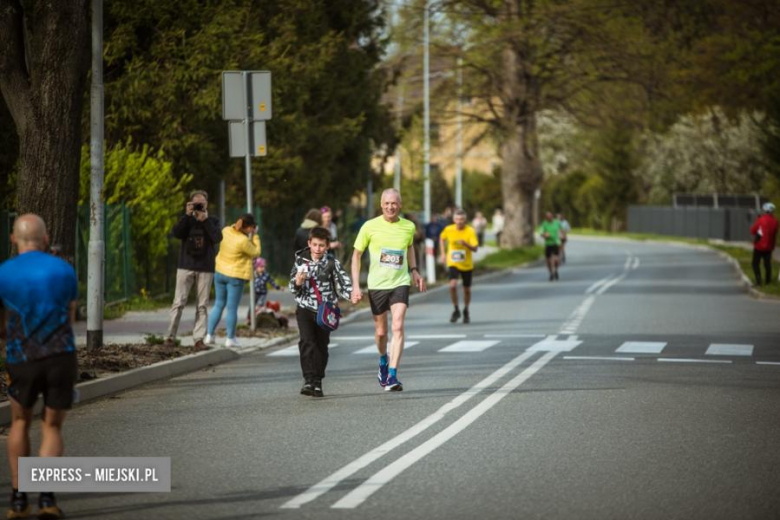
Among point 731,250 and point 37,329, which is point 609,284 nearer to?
point 731,250

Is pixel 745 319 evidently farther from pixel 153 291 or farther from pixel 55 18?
pixel 55 18

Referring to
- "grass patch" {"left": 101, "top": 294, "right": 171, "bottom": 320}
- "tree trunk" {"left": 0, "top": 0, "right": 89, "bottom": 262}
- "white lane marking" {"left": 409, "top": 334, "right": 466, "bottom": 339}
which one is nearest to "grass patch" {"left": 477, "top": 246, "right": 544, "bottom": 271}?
"grass patch" {"left": 101, "top": 294, "right": 171, "bottom": 320}

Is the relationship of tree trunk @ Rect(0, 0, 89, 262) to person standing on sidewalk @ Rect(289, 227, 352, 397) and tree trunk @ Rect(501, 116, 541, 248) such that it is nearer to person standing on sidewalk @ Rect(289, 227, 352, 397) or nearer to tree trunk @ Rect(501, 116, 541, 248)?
person standing on sidewalk @ Rect(289, 227, 352, 397)

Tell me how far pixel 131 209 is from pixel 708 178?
58.3 metres

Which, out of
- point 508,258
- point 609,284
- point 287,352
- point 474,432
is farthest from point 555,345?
point 508,258

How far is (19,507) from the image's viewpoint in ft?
23.9

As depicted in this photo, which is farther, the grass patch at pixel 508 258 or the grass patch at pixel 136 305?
the grass patch at pixel 508 258

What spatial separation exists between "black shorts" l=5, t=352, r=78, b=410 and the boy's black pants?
5.48 meters

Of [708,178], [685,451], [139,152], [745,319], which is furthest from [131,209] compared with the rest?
[708,178]

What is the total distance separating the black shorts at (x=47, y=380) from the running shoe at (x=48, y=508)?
1.51 feet

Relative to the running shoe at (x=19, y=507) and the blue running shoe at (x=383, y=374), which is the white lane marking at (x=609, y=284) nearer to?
the blue running shoe at (x=383, y=374)

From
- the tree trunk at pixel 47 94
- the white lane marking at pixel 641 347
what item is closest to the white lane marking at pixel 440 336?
the white lane marking at pixel 641 347

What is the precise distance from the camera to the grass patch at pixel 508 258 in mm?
45897

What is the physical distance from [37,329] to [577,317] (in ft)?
56.6
